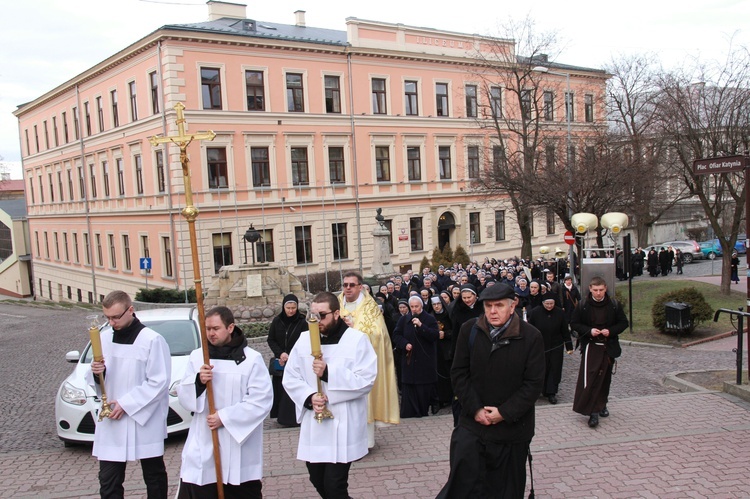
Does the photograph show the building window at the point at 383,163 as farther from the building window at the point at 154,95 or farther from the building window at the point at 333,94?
the building window at the point at 154,95

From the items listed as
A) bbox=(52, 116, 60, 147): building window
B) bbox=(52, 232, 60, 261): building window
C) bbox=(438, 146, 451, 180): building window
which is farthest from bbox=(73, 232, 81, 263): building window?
bbox=(438, 146, 451, 180): building window

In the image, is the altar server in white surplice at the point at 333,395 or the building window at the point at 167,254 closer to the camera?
the altar server in white surplice at the point at 333,395

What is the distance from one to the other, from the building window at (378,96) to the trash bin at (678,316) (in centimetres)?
2510

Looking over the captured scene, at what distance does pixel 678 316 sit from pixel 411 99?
88.1 feet

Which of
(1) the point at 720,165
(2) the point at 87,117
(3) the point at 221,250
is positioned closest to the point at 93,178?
(2) the point at 87,117

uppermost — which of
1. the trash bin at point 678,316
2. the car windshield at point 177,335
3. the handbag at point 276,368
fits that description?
the car windshield at point 177,335

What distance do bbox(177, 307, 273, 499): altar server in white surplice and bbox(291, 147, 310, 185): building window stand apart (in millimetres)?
30064

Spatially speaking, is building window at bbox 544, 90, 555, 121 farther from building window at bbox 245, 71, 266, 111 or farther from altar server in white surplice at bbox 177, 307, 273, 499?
altar server in white surplice at bbox 177, 307, 273, 499

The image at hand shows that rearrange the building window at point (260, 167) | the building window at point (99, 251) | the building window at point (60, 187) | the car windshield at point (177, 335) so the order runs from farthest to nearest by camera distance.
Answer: the building window at point (60, 187)
the building window at point (99, 251)
the building window at point (260, 167)
the car windshield at point (177, 335)

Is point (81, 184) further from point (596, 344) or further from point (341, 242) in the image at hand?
point (596, 344)

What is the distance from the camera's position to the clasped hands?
15.1ft

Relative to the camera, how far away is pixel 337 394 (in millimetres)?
4980

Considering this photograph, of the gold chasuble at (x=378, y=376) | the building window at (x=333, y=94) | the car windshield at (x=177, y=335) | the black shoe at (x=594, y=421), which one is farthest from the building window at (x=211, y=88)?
the black shoe at (x=594, y=421)

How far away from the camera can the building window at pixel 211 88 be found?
31.6 meters
